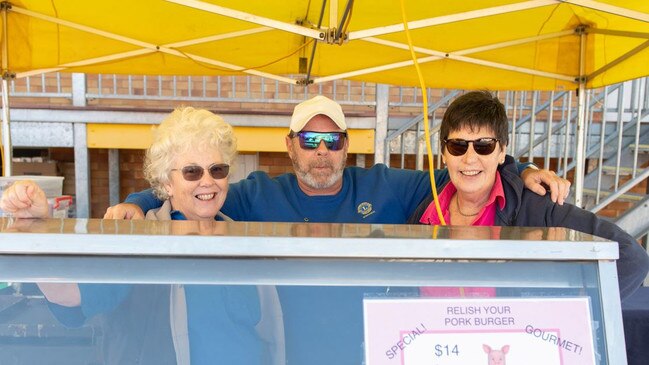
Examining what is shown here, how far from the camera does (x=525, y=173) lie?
1952 millimetres

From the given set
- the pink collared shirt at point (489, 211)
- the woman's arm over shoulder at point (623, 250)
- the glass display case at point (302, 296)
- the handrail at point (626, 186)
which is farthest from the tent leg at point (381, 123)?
the glass display case at point (302, 296)

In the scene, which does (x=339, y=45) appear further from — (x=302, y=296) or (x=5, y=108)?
(x=5, y=108)

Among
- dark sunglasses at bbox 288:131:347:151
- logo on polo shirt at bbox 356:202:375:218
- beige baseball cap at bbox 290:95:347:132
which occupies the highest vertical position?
beige baseball cap at bbox 290:95:347:132

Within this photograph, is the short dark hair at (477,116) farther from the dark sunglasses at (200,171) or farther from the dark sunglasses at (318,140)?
the dark sunglasses at (200,171)

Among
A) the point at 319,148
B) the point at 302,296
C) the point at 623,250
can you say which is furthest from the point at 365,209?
the point at 302,296

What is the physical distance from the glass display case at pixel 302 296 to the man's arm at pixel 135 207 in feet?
2.84

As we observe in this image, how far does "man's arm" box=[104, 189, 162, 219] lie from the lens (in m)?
1.75

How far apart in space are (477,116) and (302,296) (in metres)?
1.20

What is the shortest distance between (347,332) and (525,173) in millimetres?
1349

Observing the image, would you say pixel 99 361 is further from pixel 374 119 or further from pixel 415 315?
pixel 374 119

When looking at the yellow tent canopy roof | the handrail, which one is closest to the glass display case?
the yellow tent canopy roof

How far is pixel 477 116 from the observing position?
5.97ft

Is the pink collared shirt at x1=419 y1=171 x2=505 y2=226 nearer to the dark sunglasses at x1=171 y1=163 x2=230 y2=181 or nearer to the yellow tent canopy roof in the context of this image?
the dark sunglasses at x1=171 y1=163 x2=230 y2=181

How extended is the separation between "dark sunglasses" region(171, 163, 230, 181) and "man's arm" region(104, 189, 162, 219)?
22 centimetres
